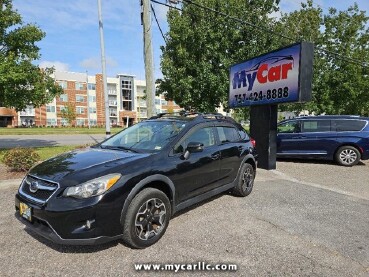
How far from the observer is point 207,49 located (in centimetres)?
1541

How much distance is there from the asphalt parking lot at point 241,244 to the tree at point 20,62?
636cm

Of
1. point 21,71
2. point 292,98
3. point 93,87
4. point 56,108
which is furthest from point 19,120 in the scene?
point 292,98

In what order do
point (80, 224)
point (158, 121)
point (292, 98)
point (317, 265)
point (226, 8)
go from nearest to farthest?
point (80, 224) < point (317, 265) < point (158, 121) < point (292, 98) < point (226, 8)

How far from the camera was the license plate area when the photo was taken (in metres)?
3.37

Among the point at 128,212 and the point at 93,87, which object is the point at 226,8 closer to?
the point at 128,212

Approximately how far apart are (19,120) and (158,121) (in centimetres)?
6784

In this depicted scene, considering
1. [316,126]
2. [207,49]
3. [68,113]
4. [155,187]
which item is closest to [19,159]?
[155,187]

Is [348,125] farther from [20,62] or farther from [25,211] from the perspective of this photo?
[20,62]

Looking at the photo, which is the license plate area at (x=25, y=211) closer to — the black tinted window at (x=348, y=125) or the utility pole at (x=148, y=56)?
the utility pole at (x=148, y=56)

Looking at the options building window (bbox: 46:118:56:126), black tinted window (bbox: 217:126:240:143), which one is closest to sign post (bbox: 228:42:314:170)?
black tinted window (bbox: 217:126:240:143)

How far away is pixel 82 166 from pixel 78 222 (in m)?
0.74

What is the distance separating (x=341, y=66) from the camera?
788 inches

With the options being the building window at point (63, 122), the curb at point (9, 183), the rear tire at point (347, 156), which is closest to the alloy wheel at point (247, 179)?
the curb at point (9, 183)

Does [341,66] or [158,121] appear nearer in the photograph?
[158,121]
